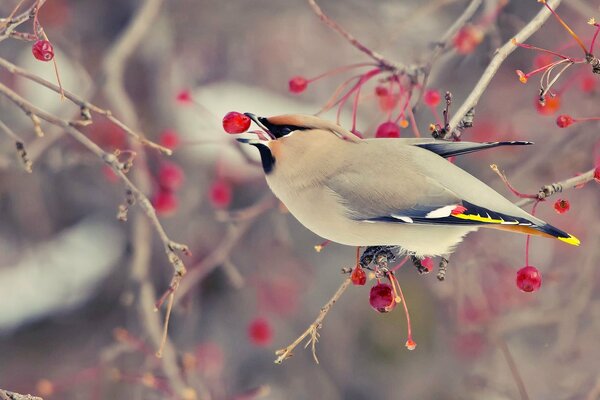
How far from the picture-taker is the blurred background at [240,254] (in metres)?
4.12

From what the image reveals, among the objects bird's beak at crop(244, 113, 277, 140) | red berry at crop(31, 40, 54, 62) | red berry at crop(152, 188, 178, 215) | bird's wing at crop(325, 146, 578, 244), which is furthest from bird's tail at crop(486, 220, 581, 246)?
red berry at crop(152, 188, 178, 215)

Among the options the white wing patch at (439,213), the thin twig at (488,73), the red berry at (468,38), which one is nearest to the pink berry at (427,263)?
the white wing patch at (439,213)

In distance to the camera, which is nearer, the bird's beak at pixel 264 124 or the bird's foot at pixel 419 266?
the bird's beak at pixel 264 124

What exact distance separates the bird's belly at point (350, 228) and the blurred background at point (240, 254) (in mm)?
1770

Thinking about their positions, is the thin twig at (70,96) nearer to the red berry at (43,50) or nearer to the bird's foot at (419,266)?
the red berry at (43,50)

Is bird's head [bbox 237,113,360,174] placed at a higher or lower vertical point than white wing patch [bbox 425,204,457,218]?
higher

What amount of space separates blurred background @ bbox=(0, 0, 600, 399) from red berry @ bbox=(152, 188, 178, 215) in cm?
55

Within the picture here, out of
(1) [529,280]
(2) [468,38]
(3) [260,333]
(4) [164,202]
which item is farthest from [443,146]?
(3) [260,333]

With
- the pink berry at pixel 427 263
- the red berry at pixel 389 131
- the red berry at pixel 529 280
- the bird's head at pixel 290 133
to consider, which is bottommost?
the pink berry at pixel 427 263

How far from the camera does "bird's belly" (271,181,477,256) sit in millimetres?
1989

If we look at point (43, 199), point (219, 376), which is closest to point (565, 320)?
point (219, 376)

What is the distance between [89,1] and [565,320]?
2.85 meters

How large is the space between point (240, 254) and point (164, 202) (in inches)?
47.6

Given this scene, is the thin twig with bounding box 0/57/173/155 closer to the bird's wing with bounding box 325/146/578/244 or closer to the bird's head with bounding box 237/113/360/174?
the bird's head with bounding box 237/113/360/174
